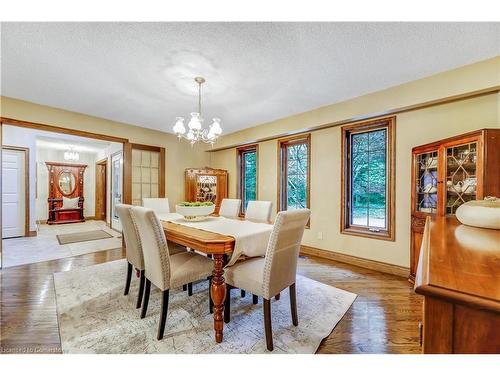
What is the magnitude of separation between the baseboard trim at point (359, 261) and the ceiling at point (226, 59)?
2.29m

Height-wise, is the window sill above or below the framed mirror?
below

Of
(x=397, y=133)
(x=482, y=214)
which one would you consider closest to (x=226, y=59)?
(x=482, y=214)

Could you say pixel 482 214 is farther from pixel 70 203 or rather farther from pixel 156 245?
pixel 70 203

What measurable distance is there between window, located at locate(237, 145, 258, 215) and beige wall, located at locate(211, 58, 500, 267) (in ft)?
1.06

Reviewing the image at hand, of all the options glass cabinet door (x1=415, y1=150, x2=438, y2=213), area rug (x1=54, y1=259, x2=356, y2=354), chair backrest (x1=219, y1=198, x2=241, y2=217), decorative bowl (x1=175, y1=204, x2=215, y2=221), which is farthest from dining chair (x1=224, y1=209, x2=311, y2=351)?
glass cabinet door (x1=415, y1=150, x2=438, y2=213)

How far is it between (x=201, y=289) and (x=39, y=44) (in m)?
2.74

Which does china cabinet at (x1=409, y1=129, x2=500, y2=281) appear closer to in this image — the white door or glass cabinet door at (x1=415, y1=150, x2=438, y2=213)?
glass cabinet door at (x1=415, y1=150, x2=438, y2=213)

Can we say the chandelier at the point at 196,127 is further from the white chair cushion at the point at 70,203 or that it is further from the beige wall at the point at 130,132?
the white chair cushion at the point at 70,203

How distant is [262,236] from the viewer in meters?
1.93

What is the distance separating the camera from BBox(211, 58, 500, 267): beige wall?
2.26 m

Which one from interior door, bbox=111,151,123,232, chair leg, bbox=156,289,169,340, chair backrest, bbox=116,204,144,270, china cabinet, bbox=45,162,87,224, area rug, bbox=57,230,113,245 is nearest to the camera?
chair leg, bbox=156,289,169,340

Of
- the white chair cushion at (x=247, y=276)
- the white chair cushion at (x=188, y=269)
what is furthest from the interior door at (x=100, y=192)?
the white chair cushion at (x=247, y=276)
